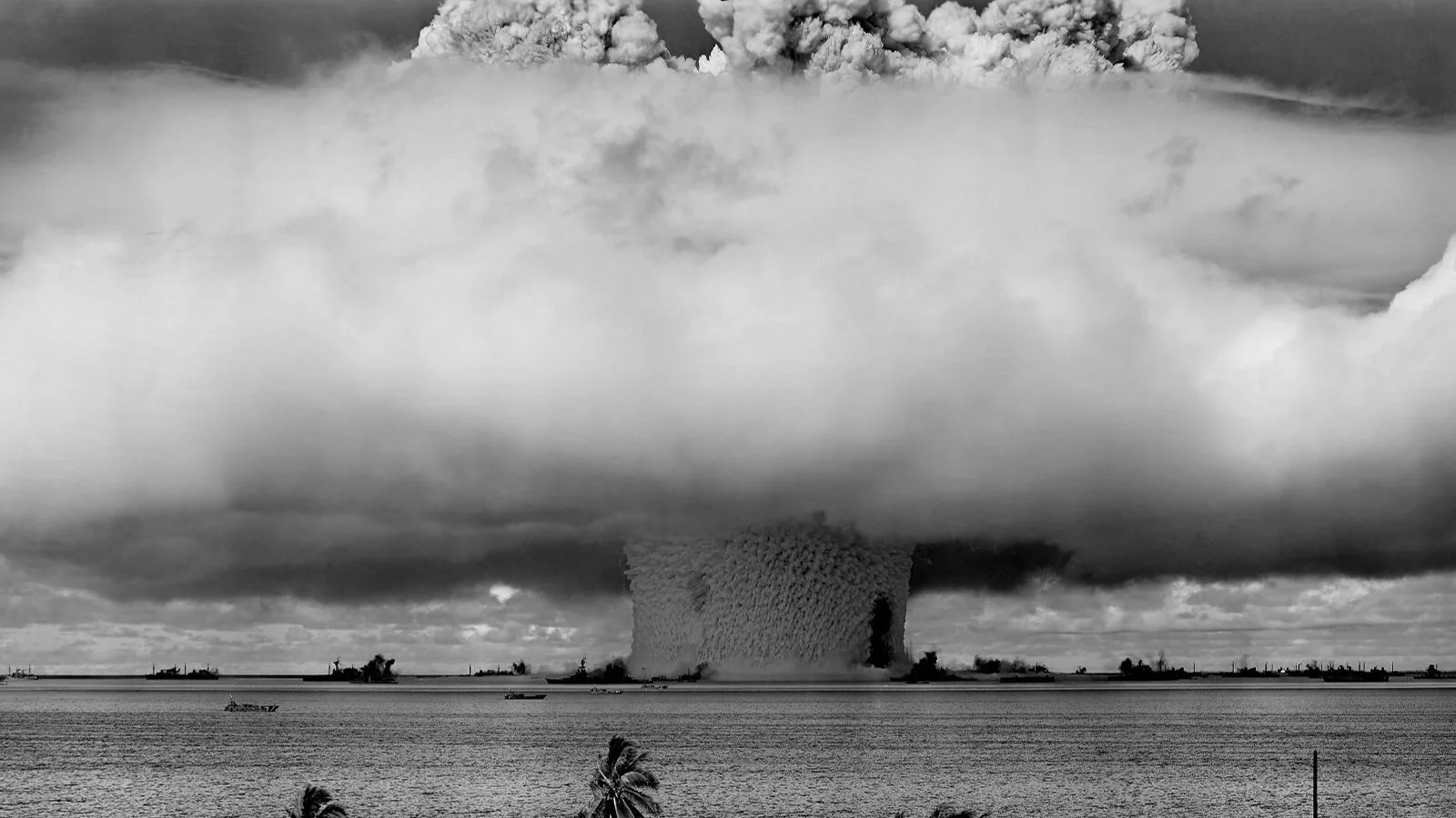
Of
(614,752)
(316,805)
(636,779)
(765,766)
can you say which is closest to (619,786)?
(636,779)

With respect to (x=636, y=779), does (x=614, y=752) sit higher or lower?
higher

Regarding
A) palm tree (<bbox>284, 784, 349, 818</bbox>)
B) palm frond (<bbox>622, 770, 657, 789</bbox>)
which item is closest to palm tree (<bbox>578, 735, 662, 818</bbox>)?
palm frond (<bbox>622, 770, 657, 789</bbox>)

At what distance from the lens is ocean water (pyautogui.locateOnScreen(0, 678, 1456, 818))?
8550 cm

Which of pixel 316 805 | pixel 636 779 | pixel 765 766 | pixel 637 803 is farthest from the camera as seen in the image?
pixel 765 766

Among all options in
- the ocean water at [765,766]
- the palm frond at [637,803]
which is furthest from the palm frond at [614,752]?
the ocean water at [765,766]

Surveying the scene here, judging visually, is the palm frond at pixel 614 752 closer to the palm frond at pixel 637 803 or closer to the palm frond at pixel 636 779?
the palm frond at pixel 636 779

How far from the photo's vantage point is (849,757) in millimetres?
116750

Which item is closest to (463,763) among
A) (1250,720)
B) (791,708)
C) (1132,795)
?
(1132,795)

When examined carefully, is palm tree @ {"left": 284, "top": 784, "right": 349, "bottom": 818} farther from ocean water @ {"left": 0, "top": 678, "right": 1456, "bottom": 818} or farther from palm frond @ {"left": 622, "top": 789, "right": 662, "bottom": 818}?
ocean water @ {"left": 0, "top": 678, "right": 1456, "bottom": 818}

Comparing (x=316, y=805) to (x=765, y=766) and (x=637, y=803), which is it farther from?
(x=765, y=766)

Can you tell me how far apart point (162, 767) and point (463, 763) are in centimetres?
2072

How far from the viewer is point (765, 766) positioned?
108 m

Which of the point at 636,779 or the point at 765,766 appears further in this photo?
the point at 765,766

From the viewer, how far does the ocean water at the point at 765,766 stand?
85.5 m
